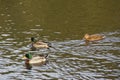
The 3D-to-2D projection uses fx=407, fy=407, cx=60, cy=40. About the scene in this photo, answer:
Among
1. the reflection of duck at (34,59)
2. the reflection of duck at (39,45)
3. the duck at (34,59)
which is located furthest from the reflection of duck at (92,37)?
the reflection of duck at (34,59)

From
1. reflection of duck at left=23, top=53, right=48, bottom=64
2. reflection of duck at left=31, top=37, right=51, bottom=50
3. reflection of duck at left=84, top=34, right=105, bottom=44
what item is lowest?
reflection of duck at left=23, top=53, right=48, bottom=64

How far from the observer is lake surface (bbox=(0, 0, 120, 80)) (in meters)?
22.9

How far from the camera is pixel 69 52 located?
25938 mm

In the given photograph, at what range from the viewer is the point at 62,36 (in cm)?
2988

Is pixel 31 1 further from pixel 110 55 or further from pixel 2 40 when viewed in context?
pixel 110 55

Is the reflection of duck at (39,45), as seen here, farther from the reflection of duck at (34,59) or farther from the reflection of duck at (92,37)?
the reflection of duck at (92,37)

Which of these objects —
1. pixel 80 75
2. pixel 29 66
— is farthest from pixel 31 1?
pixel 80 75

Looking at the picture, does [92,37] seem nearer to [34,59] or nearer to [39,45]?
[39,45]

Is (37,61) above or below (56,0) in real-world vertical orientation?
below

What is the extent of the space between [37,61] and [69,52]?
2247 millimetres

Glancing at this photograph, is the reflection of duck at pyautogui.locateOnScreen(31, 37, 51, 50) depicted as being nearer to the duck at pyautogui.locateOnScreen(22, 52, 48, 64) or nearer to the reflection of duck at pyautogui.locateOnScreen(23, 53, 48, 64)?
the duck at pyautogui.locateOnScreen(22, 52, 48, 64)

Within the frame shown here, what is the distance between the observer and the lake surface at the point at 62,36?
75.2 feet

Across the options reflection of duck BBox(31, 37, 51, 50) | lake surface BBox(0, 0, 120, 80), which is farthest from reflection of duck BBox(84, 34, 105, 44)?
reflection of duck BBox(31, 37, 51, 50)

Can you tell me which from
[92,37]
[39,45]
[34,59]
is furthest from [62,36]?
[34,59]
